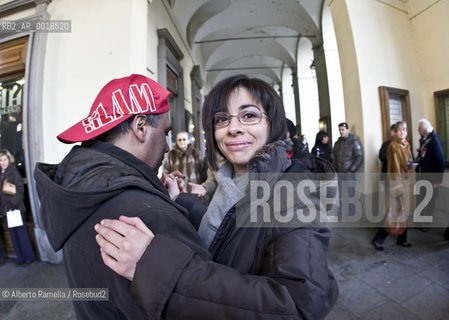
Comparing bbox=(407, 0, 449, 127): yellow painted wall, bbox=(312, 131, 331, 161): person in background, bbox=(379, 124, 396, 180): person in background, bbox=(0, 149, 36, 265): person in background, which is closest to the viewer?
bbox=(0, 149, 36, 265): person in background

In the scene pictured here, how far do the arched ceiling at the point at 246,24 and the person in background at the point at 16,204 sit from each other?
5.29m

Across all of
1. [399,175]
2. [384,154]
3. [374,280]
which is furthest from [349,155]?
[374,280]

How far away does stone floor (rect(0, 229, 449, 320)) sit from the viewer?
2.27 meters

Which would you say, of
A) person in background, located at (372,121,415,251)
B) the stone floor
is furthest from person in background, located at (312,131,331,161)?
the stone floor

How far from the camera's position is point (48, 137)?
131 inches

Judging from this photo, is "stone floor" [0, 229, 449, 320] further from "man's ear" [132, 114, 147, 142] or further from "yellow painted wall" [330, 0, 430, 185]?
"man's ear" [132, 114, 147, 142]

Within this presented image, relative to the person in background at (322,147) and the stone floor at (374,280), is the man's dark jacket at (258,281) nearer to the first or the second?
the stone floor at (374,280)

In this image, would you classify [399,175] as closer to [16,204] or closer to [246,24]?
[16,204]

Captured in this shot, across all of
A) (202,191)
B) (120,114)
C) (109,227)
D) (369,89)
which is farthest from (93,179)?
(369,89)

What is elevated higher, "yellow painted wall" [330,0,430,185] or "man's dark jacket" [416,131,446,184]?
"yellow painted wall" [330,0,430,185]

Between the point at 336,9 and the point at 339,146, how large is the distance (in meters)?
2.92

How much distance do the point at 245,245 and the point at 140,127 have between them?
71 cm

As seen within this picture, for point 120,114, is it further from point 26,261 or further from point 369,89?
point 369,89

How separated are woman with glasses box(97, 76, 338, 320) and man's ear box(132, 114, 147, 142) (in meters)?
0.31
